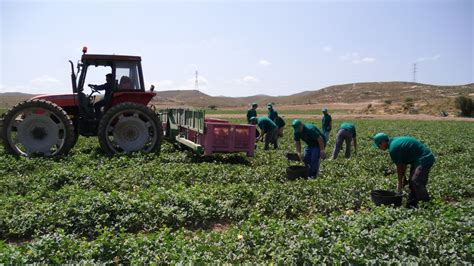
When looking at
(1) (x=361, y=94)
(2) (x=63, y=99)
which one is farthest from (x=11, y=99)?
(2) (x=63, y=99)

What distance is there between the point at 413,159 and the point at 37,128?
911cm

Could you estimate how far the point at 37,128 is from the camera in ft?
33.6

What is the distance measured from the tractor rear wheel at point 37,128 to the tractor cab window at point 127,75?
1749 mm

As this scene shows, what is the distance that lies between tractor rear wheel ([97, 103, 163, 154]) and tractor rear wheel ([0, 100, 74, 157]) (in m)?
0.97

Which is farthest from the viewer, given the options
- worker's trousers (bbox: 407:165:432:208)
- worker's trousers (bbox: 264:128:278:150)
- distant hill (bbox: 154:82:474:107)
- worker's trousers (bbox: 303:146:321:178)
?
distant hill (bbox: 154:82:474:107)

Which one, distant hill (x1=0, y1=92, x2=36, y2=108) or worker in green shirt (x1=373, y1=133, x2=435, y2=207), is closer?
worker in green shirt (x1=373, y1=133, x2=435, y2=207)

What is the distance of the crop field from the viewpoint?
4578 mm

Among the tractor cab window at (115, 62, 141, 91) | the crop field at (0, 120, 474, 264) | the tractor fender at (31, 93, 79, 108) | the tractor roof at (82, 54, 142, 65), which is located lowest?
the crop field at (0, 120, 474, 264)

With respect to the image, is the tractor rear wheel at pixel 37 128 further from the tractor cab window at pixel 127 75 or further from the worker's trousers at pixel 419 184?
the worker's trousers at pixel 419 184

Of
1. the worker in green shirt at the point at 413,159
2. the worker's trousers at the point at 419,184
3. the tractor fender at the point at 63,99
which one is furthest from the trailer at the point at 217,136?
the worker's trousers at the point at 419,184

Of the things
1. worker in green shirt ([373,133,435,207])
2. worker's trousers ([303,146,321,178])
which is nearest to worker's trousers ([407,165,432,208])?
worker in green shirt ([373,133,435,207])

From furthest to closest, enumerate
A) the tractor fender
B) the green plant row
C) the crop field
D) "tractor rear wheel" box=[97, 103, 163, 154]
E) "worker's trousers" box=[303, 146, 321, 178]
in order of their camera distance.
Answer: the tractor fender, "tractor rear wheel" box=[97, 103, 163, 154], "worker's trousers" box=[303, 146, 321, 178], the crop field, the green plant row

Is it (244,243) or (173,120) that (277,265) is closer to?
(244,243)

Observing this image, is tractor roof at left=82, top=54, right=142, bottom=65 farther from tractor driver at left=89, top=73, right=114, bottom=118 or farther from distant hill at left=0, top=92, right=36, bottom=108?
distant hill at left=0, top=92, right=36, bottom=108
